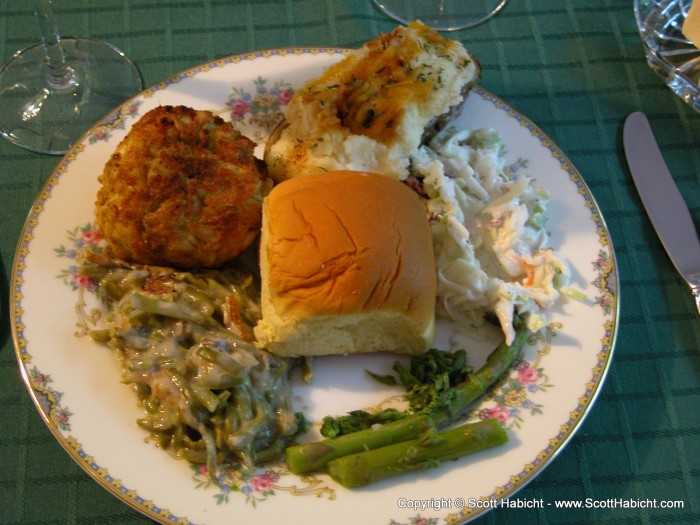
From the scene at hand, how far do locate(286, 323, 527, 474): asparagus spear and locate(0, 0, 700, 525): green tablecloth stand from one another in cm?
38

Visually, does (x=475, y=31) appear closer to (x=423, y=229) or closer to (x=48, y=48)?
(x=423, y=229)

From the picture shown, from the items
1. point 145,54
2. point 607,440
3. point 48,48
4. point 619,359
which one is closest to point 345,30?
point 145,54

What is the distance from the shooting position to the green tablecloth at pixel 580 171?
10.4ft

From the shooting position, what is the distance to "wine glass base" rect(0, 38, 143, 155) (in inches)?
158

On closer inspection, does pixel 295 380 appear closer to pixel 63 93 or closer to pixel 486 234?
pixel 486 234

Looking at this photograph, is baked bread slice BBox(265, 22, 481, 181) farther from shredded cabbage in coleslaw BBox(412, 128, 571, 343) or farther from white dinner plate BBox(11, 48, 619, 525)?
white dinner plate BBox(11, 48, 619, 525)

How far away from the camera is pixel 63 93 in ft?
13.7

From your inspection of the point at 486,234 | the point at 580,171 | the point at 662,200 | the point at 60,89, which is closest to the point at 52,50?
the point at 60,89

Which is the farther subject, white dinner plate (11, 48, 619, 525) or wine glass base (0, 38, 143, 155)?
wine glass base (0, 38, 143, 155)

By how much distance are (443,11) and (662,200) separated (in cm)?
191

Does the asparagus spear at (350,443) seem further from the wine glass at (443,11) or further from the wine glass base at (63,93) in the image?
the wine glass at (443,11)

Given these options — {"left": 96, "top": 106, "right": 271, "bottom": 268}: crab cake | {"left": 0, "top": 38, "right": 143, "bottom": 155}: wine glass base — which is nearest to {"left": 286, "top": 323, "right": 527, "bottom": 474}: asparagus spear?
{"left": 96, "top": 106, "right": 271, "bottom": 268}: crab cake

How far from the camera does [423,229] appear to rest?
128 inches

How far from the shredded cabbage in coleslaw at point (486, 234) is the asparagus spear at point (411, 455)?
0.50m
